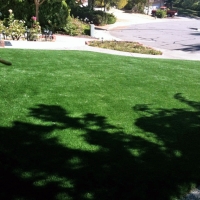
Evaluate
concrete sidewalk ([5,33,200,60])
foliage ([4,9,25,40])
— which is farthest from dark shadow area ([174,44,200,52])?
foliage ([4,9,25,40])

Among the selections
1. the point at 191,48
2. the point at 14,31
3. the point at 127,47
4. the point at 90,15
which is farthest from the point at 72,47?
the point at 90,15

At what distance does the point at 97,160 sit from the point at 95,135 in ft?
2.71

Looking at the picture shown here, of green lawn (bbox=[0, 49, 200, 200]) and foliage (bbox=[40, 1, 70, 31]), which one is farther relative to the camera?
foliage (bbox=[40, 1, 70, 31])

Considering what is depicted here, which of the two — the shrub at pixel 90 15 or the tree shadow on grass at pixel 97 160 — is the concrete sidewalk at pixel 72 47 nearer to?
the tree shadow on grass at pixel 97 160

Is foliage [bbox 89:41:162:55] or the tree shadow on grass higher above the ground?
the tree shadow on grass

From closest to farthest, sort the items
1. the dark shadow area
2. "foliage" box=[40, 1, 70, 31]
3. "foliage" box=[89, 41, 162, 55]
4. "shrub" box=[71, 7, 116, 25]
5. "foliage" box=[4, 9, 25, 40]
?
"foliage" box=[4, 9, 25, 40], "foliage" box=[89, 41, 162, 55], the dark shadow area, "foliage" box=[40, 1, 70, 31], "shrub" box=[71, 7, 116, 25]

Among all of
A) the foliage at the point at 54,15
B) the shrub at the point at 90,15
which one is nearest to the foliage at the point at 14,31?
the foliage at the point at 54,15

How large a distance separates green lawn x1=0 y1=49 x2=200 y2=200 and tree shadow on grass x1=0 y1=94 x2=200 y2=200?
0.04 ft

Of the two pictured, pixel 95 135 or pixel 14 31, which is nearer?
pixel 95 135

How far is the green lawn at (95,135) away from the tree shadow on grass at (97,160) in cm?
1

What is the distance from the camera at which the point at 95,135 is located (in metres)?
5.49

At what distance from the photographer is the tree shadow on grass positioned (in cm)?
402

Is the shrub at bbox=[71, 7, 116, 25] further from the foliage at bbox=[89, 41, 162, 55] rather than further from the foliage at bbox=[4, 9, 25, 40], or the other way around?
the foliage at bbox=[4, 9, 25, 40]

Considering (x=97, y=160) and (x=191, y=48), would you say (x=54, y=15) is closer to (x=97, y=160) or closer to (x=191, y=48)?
(x=191, y=48)
